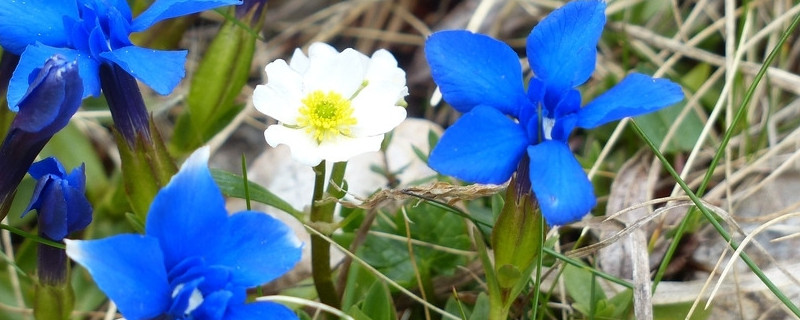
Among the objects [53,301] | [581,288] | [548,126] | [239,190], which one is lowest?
[53,301]

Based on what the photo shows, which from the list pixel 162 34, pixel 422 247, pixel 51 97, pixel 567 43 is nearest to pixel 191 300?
pixel 51 97

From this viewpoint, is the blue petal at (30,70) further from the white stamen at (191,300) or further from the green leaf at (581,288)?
the green leaf at (581,288)

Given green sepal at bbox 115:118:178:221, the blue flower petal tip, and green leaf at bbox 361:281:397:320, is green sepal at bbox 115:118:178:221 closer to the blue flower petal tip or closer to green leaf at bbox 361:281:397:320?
the blue flower petal tip

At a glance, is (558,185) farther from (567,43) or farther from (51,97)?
(51,97)

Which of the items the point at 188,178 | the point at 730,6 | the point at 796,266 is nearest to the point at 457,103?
the point at 188,178

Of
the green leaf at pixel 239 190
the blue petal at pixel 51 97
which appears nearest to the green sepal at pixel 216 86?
the green leaf at pixel 239 190

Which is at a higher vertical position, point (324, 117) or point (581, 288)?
point (324, 117)

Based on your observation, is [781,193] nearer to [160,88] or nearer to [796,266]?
[796,266]
